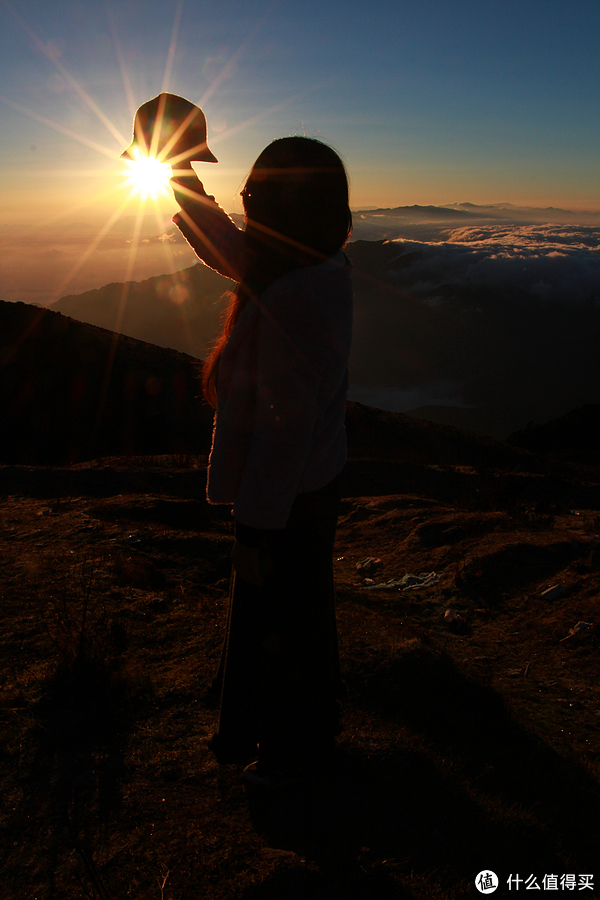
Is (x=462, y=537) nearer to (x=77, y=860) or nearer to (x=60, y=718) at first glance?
(x=60, y=718)

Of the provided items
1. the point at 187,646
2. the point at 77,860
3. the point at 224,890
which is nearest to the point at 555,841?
the point at 224,890

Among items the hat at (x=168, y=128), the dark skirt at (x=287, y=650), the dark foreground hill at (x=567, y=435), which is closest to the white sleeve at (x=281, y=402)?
the dark skirt at (x=287, y=650)

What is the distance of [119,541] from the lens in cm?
439

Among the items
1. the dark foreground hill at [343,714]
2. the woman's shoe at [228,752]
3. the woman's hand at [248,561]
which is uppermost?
the woman's hand at [248,561]

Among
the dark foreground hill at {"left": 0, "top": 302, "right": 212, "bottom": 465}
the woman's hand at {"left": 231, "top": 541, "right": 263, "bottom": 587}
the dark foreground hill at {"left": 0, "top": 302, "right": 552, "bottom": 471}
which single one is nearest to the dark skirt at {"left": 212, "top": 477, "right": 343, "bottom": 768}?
the woman's hand at {"left": 231, "top": 541, "right": 263, "bottom": 587}

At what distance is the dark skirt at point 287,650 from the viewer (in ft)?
5.81

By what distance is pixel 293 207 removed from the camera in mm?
1534

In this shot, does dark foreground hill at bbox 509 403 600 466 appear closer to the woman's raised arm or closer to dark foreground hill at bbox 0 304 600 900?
dark foreground hill at bbox 0 304 600 900

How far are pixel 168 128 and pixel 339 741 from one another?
2.34m

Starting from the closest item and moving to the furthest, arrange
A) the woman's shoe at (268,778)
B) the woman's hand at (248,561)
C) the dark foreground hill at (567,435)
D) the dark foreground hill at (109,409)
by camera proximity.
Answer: the woman's hand at (248,561) → the woman's shoe at (268,778) → the dark foreground hill at (109,409) → the dark foreground hill at (567,435)

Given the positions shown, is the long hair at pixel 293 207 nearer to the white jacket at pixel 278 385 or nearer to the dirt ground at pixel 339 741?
the white jacket at pixel 278 385

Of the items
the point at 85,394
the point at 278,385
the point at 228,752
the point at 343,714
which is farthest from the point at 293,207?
the point at 85,394

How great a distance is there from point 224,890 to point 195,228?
6.72ft

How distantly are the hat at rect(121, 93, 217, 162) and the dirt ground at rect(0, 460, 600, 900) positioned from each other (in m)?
1.86
